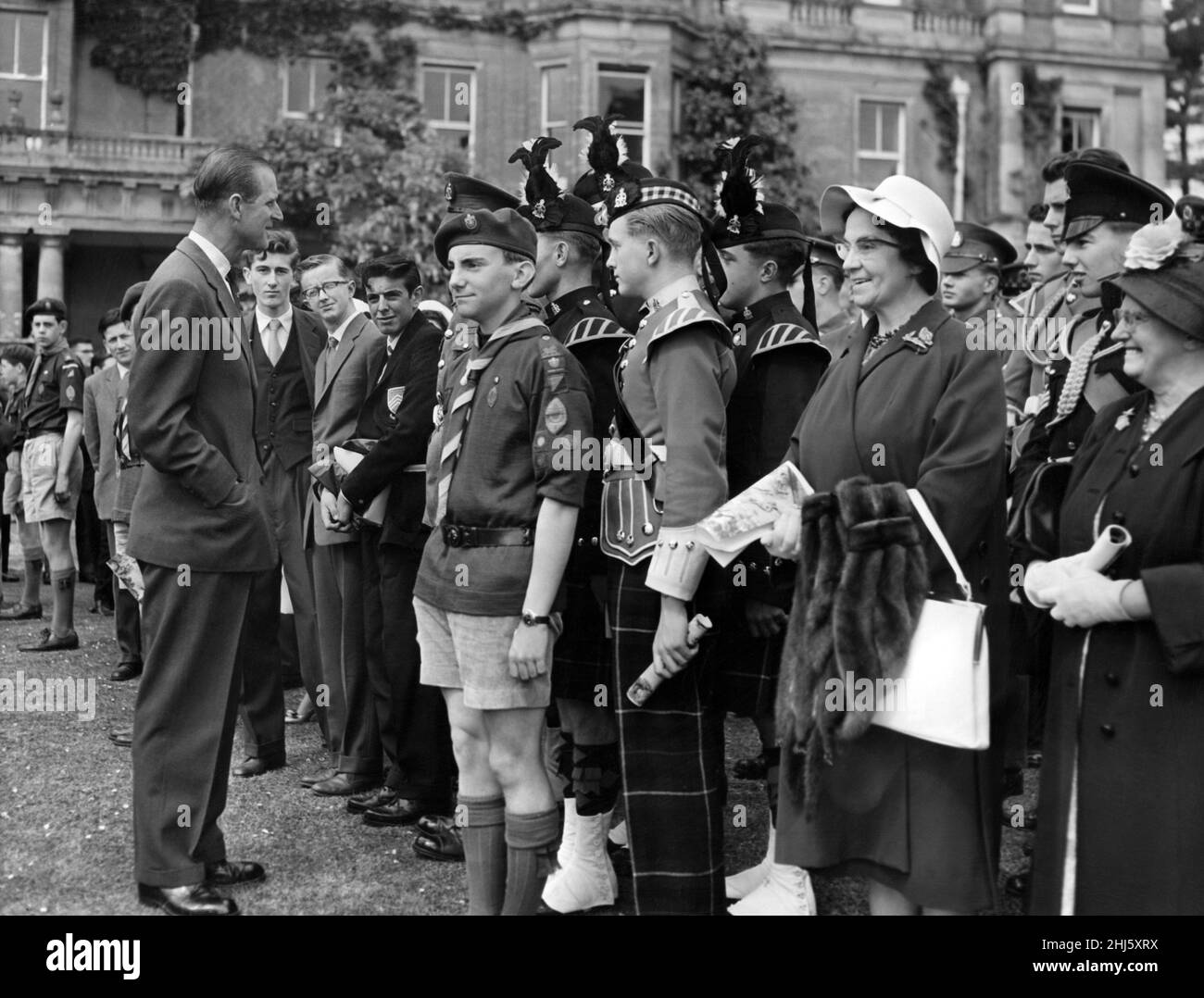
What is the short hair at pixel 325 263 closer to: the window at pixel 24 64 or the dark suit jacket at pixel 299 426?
the dark suit jacket at pixel 299 426

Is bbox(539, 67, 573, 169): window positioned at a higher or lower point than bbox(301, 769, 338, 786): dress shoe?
higher

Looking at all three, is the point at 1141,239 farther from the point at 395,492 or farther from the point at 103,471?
the point at 103,471

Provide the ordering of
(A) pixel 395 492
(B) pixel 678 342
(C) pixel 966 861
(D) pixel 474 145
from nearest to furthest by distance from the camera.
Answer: (C) pixel 966 861 → (B) pixel 678 342 → (A) pixel 395 492 → (D) pixel 474 145

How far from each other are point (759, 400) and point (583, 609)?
3.40 feet

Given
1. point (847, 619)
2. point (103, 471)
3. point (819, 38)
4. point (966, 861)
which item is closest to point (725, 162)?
point (847, 619)

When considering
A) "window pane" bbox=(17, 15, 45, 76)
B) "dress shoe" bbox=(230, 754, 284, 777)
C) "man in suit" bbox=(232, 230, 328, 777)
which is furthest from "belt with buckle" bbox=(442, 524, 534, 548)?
"window pane" bbox=(17, 15, 45, 76)

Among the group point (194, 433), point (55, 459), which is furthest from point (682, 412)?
point (55, 459)

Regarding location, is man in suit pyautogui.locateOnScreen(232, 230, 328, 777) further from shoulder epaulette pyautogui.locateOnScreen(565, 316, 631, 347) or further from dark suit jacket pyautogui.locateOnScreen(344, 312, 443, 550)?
shoulder epaulette pyautogui.locateOnScreen(565, 316, 631, 347)

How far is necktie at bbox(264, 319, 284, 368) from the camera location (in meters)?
7.52

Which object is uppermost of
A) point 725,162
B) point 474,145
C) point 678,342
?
point 474,145

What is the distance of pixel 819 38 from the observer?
87.5ft

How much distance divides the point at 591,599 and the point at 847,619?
67.7 inches

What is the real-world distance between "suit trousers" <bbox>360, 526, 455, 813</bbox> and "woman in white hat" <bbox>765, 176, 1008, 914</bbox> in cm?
247

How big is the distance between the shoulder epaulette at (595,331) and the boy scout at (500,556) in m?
0.61
